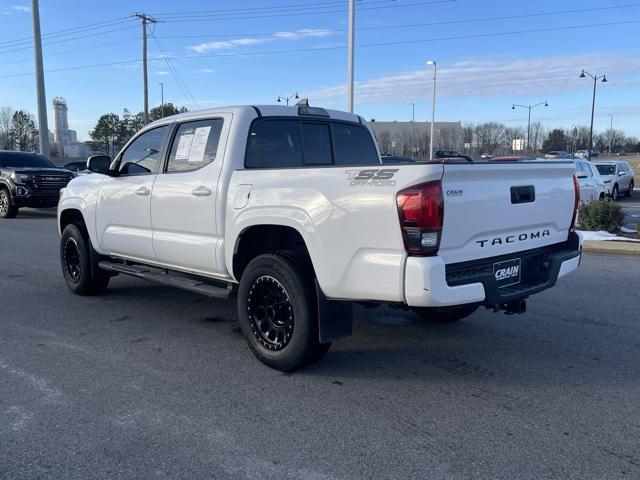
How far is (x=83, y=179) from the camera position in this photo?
22.7ft

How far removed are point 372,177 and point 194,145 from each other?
222 cm

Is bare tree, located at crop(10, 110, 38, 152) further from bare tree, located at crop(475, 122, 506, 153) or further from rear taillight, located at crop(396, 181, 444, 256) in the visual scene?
rear taillight, located at crop(396, 181, 444, 256)

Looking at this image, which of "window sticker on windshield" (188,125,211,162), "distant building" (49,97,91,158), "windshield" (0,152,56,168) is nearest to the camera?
"window sticker on windshield" (188,125,211,162)

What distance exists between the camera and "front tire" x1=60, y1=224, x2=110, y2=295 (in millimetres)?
6914

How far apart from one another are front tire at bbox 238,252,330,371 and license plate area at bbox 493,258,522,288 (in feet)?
4.47

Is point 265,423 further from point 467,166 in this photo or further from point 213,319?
point 213,319

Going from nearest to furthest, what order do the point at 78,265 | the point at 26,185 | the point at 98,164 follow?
the point at 98,164 < the point at 78,265 < the point at 26,185

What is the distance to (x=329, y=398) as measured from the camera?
161 inches

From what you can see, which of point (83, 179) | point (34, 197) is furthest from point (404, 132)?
point (83, 179)

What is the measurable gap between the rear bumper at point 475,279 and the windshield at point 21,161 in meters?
17.5

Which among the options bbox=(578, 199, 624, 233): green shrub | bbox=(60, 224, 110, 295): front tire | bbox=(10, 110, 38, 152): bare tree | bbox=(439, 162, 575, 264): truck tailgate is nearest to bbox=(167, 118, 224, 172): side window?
bbox=(60, 224, 110, 295): front tire

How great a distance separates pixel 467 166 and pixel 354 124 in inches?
94.3

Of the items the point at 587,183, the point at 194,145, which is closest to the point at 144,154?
the point at 194,145

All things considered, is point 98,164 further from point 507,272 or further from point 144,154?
point 507,272
